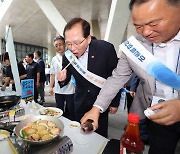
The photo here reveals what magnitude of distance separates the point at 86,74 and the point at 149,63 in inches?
22.9

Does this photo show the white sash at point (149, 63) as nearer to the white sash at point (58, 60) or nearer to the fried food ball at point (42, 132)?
the fried food ball at point (42, 132)

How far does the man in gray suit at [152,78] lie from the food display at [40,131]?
0.47ft

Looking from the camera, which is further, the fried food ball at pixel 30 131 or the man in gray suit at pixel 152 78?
the fried food ball at pixel 30 131

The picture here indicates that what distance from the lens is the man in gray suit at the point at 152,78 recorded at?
21.5 inches

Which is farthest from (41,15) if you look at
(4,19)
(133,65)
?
(133,65)

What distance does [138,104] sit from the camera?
0.97m

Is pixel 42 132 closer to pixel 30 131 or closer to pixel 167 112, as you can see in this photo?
pixel 30 131

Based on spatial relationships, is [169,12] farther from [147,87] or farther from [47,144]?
[47,144]

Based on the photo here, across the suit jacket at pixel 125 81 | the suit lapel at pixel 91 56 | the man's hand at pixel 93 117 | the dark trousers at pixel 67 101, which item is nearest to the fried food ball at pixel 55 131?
the man's hand at pixel 93 117

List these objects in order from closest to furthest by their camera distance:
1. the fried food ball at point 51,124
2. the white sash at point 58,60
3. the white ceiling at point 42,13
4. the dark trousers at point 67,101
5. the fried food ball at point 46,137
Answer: the fried food ball at point 46,137
the fried food ball at point 51,124
the dark trousers at point 67,101
the white sash at point 58,60
the white ceiling at point 42,13

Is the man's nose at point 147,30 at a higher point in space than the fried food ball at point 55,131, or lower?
higher

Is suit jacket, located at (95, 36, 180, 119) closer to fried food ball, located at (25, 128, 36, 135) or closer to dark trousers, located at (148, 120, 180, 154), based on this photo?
dark trousers, located at (148, 120, 180, 154)

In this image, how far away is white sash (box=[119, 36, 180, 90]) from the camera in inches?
26.7

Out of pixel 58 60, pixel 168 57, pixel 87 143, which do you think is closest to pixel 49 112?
pixel 87 143
